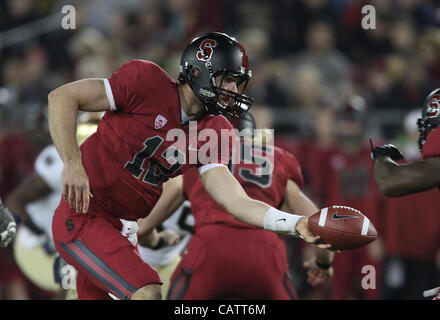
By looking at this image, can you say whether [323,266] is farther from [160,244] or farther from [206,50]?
[206,50]

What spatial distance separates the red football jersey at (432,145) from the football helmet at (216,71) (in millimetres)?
962

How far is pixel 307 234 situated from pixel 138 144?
1.07 m

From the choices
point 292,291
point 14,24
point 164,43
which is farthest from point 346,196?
point 14,24

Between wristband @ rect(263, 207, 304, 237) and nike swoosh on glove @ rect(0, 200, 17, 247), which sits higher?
wristband @ rect(263, 207, 304, 237)

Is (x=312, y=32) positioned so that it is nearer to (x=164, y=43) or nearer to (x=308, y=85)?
(x=308, y=85)

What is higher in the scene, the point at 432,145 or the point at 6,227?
→ the point at 432,145

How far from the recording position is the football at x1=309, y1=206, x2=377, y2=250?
3609 millimetres

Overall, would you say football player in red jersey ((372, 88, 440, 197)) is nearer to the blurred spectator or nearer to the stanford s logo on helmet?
the stanford s logo on helmet

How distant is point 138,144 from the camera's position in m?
4.14

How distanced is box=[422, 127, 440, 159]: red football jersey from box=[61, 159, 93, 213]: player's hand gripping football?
1709 mm

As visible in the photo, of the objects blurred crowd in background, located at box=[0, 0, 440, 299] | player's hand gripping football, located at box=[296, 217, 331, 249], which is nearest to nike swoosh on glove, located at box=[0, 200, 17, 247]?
player's hand gripping football, located at box=[296, 217, 331, 249]

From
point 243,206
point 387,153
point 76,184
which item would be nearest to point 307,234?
point 243,206

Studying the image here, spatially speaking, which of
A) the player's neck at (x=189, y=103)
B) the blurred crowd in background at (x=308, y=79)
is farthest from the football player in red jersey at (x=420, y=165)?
the blurred crowd in background at (x=308, y=79)

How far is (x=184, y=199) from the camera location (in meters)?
5.23
